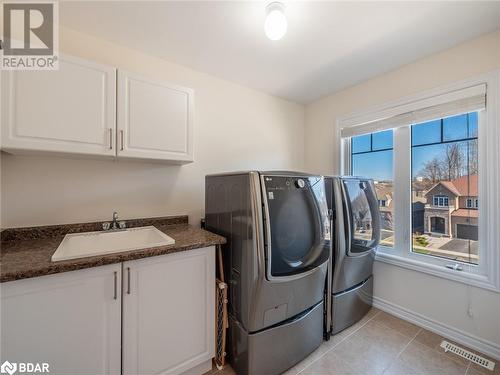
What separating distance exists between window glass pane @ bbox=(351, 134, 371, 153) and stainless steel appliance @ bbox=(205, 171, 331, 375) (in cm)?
123

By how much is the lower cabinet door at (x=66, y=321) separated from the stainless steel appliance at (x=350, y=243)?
1.58 meters

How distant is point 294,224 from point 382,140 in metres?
1.67

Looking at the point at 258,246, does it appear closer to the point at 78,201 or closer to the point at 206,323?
the point at 206,323

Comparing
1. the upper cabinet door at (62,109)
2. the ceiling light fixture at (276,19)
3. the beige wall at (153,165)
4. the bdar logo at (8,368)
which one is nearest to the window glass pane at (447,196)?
the beige wall at (153,165)

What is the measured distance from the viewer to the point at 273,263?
1315 millimetres

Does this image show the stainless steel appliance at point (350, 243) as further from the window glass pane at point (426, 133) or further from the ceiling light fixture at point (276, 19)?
the ceiling light fixture at point (276, 19)

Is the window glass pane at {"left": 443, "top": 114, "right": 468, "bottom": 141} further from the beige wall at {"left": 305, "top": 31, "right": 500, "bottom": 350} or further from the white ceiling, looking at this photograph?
the white ceiling

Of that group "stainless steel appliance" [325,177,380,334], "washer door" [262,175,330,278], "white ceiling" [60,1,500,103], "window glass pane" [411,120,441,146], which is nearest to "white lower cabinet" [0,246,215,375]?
"washer door" [262,175,330,278]

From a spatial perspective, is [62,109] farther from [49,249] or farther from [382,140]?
[382,140]

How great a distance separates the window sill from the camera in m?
1.63

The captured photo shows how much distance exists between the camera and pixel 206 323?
4.61ft

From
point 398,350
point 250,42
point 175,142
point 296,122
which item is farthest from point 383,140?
point 175,142

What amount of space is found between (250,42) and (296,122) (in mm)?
1503

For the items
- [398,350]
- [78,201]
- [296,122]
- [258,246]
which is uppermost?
[296,122]
